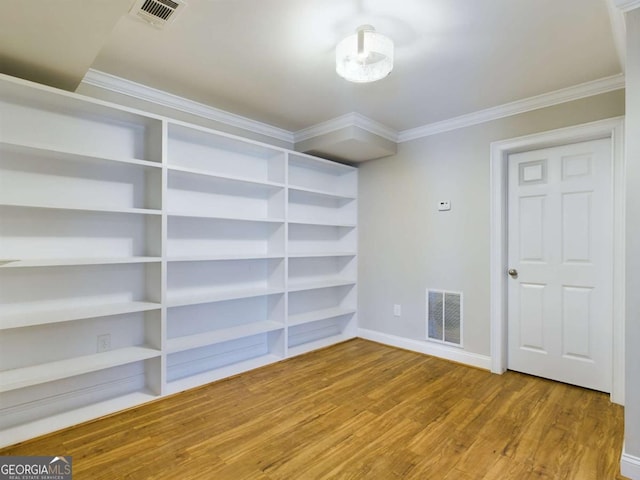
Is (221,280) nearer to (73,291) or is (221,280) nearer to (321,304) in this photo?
(73,291)

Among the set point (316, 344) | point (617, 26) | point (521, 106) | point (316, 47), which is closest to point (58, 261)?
point (316, 47)

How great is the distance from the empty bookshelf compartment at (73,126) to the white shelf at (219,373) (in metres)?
1.79

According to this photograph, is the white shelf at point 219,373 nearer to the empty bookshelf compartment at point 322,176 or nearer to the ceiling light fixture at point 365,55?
the empty bookshelf compartment at point 322,176

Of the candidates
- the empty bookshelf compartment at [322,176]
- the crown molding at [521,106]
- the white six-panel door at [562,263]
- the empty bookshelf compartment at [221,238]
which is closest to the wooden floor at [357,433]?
the white six-panel door at [562,263]

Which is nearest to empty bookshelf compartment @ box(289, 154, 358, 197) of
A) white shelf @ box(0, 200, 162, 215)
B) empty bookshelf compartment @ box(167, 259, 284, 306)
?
empty bookshelf compartment @ box(167, 259, 284, 306)

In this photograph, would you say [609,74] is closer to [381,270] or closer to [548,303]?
[548,303]

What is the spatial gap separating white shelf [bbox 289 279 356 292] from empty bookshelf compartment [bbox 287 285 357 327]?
0.11 m

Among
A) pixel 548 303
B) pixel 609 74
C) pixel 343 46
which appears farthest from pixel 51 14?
pixel 548 303

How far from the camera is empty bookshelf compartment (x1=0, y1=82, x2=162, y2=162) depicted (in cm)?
212

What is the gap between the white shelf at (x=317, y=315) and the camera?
356 centimetres

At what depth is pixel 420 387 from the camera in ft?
9.12

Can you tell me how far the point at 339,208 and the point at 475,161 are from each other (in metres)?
1.68

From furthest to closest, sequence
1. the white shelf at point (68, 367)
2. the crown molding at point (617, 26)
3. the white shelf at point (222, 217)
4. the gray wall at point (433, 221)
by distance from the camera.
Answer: the gray wall at point (433, 221) < the white shelf at point (222, 217) < the white shelf at point (68, 367) < the crown molding at point (617, 26)

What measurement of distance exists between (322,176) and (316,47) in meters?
2.03
